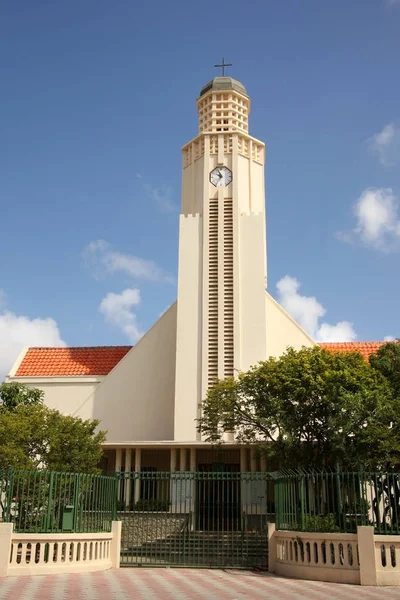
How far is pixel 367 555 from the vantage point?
1359 centimetres

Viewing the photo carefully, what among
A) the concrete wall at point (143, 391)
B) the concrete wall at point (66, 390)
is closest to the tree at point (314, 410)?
the concrete wall at point (143, 391)

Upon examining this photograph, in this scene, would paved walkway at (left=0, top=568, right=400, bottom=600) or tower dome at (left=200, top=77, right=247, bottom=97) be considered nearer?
paved walkway at (left=0, top=568, right=400, bottom=600)

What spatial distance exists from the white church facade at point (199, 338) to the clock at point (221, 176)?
Answer: 6cm

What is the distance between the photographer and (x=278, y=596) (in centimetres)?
1195

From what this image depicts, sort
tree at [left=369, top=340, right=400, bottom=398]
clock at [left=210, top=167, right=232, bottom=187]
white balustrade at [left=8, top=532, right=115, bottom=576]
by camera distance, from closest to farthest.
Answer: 1. white balustrade at [left=8, top=532, right=115, bottom=576]
2. tree at [left=369, top=340, right=400, bottom=398]
3. clock at [left=210, top=167, right=232, bottom=187]

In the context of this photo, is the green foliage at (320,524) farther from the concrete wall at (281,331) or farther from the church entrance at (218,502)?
the concrete wall at (281,331)

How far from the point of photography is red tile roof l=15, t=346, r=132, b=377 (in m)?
33.6

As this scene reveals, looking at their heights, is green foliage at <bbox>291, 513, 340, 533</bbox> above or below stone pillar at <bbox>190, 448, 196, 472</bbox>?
below

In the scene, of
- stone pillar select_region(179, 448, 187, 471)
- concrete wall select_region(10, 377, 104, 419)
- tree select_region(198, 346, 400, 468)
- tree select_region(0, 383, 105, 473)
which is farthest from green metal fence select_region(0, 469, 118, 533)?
concrete wall select_region(10, 377, 104, 419)

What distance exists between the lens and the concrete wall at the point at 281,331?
104 feet

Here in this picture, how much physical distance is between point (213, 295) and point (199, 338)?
2.16 metres

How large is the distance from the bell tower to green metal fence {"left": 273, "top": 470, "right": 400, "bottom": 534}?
41.7ft

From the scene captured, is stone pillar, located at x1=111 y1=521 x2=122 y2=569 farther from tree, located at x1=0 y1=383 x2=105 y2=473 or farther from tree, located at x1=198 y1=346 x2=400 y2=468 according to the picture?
tree, located at x1=198 y1=346 x2=400 y2=468

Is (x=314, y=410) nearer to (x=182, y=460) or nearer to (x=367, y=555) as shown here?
(x=182, y=460)
